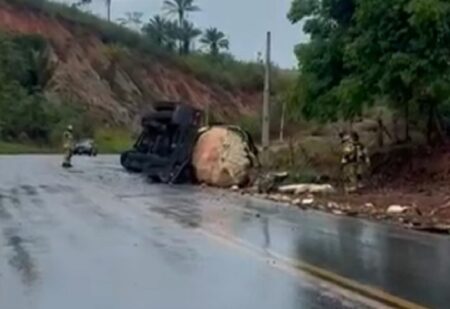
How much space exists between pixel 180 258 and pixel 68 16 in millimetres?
98893

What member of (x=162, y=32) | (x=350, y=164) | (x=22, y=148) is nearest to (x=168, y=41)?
(x=162, y=32)

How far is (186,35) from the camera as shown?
126m

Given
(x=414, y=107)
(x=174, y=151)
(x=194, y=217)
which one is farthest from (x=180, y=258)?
(x=174, y=151)

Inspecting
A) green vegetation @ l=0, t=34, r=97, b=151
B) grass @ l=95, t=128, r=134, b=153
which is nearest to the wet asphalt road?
green vegetation @ l=0, t=34, r=97, b=151

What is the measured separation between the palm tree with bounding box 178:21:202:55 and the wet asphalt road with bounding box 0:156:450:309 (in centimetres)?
10331

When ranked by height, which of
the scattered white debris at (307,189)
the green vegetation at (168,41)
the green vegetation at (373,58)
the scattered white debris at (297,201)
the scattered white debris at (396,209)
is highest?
the green vegetation at (168,41)

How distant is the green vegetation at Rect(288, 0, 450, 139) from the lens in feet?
83.1

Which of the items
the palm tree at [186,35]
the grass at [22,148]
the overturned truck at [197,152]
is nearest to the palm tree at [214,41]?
the palm tree at [186,35]

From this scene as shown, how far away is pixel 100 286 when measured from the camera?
1037 centimetres

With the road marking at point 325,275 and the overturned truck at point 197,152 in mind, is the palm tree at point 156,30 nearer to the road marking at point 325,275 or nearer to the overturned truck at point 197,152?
the overturned truck at point 197,152

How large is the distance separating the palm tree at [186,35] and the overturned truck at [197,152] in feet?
287

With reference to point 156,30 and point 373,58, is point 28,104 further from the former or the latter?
point 373,58

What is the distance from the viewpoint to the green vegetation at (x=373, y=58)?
25.3m

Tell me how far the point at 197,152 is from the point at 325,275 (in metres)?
23.0
